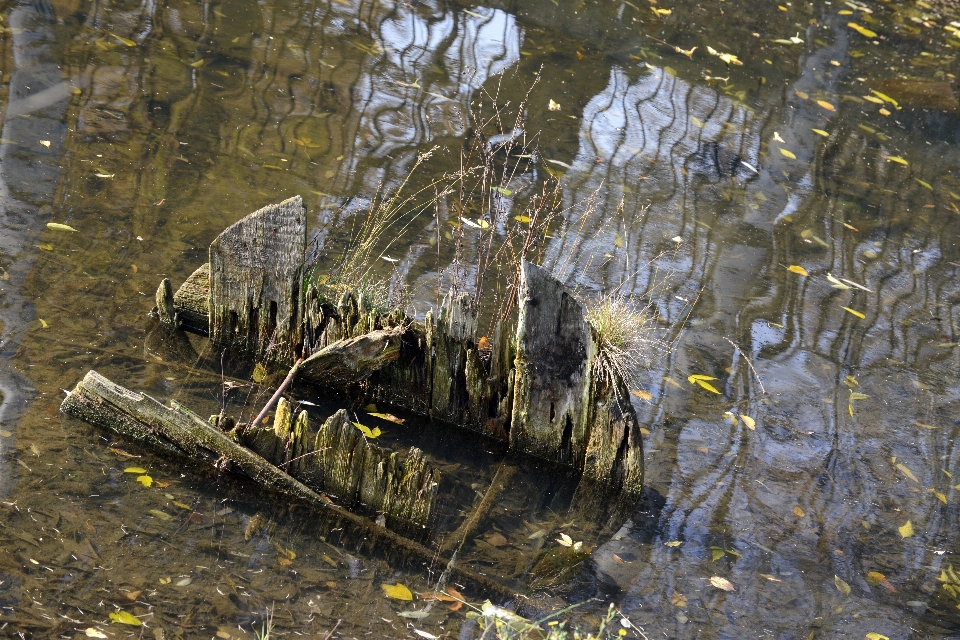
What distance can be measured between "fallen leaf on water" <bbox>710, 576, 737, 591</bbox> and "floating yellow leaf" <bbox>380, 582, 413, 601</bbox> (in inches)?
50.1

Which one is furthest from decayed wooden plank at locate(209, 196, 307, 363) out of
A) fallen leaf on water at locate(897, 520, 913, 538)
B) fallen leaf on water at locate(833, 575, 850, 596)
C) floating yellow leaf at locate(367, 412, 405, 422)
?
fallen leaf on water at locate(897, 520, 913, 538)

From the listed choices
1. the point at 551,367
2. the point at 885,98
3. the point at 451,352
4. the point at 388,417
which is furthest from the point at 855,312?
the point at 885,98

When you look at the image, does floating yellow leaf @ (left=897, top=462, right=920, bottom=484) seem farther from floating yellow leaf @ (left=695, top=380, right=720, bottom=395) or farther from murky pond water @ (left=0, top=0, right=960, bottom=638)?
floating yellow leaf @ (left=695, top=380, right=720, bottom=395)

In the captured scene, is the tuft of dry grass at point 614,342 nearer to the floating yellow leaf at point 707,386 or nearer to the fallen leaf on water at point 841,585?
the floating yellow leaf at point 707,386

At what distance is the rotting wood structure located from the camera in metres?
3.52

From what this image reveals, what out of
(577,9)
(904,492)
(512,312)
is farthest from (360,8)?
(904,492)

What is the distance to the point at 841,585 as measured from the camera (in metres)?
3.76

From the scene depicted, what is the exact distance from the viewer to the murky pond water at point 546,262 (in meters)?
3.34

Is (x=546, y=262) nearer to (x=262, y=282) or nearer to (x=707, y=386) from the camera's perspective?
(x=707, y=386)

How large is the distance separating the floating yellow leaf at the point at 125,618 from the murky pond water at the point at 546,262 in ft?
0.14

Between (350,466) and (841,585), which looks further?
Result: (841,585)

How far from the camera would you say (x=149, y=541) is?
127 inches

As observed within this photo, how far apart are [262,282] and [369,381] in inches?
26.9

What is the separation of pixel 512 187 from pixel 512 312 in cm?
201
